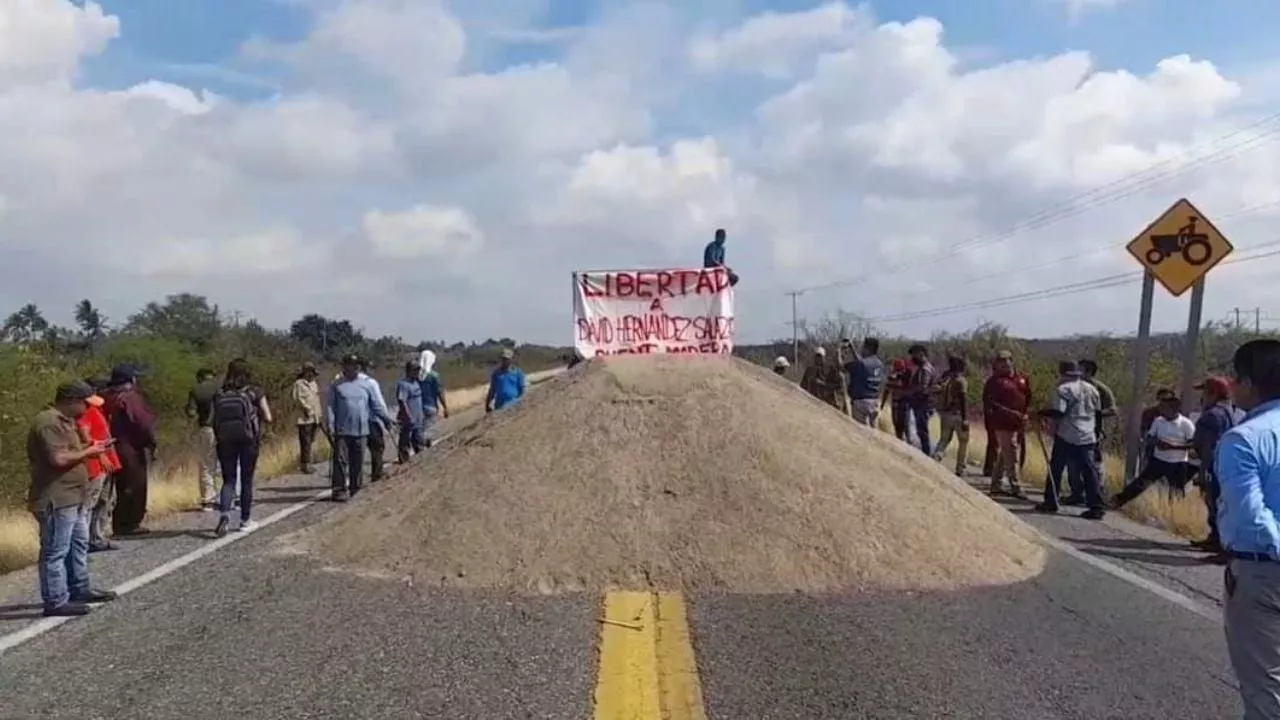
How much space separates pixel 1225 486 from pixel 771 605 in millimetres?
3901

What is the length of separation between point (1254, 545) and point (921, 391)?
12.9m

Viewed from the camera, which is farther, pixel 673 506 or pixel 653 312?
pixel 653 312

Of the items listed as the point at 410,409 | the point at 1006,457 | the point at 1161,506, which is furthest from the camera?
the point at 410,409

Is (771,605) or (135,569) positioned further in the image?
(135,569)

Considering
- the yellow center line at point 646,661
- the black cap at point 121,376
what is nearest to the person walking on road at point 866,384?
the yellow center line at point 646,661

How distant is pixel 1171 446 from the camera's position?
13.6m

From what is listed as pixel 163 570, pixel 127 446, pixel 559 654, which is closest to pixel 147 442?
pixel 127 446

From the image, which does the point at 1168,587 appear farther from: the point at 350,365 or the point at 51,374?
the point at 51,374

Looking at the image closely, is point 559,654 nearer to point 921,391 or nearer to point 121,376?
point 121,376

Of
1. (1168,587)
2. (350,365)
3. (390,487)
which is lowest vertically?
(1168,587)

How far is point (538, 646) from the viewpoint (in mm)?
7145

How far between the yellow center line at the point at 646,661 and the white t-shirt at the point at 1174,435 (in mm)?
7581

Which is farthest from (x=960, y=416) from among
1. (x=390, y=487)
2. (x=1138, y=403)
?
(x=390, y=487)

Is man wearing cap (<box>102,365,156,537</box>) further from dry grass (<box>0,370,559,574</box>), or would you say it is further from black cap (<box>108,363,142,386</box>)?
dry grass (<box>0,370,559,574</box>)
